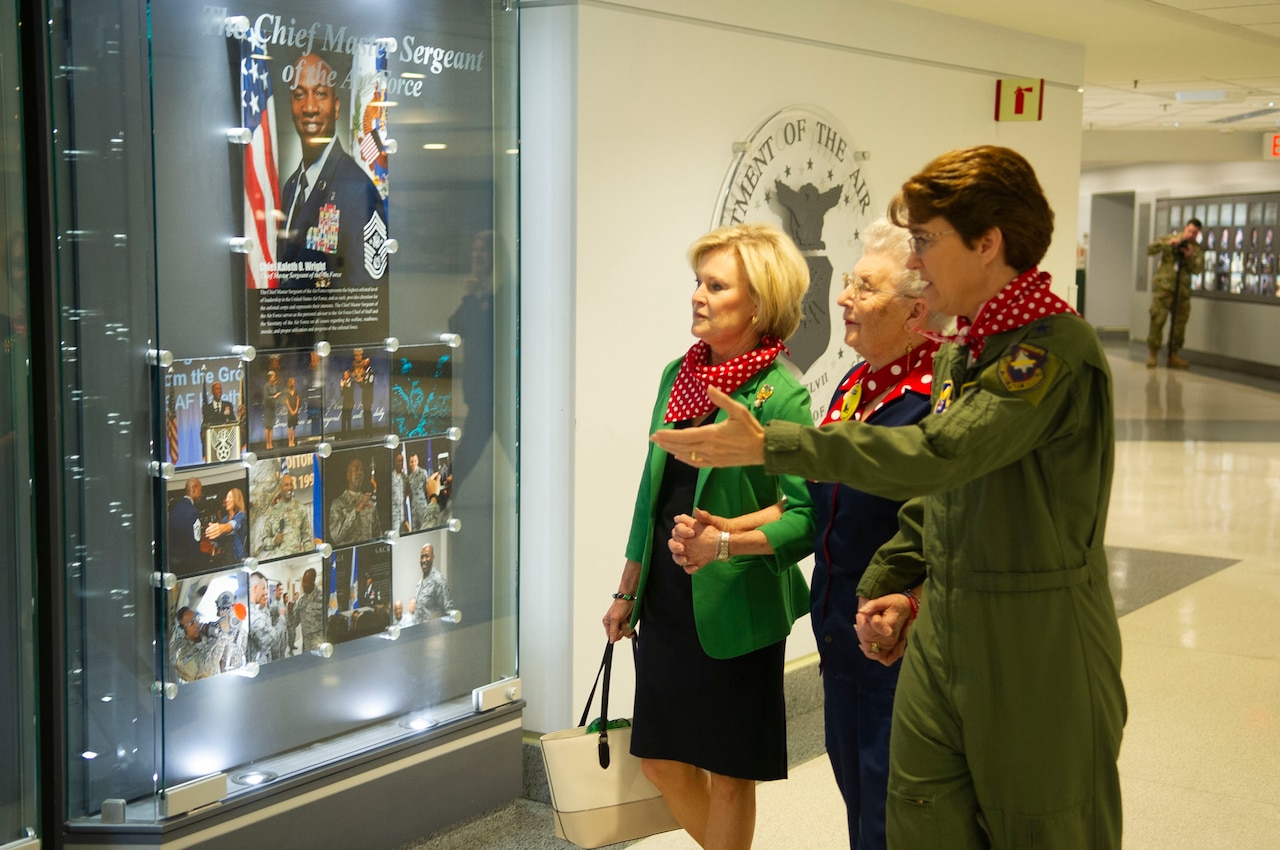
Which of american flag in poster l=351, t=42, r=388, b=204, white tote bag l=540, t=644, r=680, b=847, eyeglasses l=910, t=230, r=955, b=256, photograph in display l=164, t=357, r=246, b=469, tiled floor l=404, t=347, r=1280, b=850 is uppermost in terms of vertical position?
american flag in poster l=351, t=42, r=388, b=204

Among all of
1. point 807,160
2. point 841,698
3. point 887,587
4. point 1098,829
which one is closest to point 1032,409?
point 887,587

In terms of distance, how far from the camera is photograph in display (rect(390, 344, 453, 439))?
3.52m

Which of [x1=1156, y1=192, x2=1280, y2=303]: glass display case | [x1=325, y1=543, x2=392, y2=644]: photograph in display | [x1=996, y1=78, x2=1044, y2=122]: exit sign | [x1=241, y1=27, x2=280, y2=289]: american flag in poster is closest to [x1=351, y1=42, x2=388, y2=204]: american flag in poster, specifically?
[x1=241, y1=27, x2=280, y2=289]: american flag in poster

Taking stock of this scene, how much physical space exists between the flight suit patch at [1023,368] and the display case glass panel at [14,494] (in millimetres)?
2155

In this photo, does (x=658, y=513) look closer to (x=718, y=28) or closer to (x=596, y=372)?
(x=596, y=372)

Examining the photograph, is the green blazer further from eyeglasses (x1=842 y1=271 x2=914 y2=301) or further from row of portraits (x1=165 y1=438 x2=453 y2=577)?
row of portraits (x1=165 y1=438 x2=453 y2=577)

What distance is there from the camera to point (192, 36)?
293cm

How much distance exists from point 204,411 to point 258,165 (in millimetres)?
630

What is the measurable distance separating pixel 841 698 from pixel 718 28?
8.31 feet

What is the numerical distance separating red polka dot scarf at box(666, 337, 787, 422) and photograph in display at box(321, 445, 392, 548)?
1.04 metres

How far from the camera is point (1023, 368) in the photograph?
1822 millimetres

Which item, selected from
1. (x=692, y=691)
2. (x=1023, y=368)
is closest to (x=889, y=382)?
→ (x=1023, y=368)

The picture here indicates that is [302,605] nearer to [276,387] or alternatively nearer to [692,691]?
[276,387]

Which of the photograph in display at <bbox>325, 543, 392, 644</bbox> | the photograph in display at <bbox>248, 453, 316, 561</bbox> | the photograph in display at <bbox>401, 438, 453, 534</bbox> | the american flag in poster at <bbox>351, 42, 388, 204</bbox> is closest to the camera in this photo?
the photograph in display at <bbox>248, 453, 316, 561</bbox>
